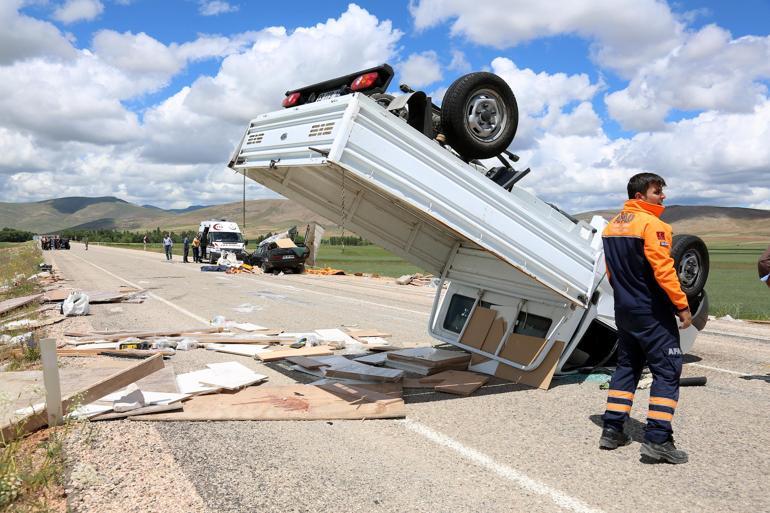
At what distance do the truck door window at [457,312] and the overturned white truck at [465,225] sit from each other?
0.01 metres

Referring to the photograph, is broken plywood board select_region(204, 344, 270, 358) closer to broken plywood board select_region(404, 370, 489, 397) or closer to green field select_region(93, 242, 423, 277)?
broken plywood board select_region(404, 370, 489, 397)

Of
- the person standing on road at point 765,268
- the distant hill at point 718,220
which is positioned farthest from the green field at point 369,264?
the distant hill at point 718,220

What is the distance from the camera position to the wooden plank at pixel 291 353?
693 centimetres

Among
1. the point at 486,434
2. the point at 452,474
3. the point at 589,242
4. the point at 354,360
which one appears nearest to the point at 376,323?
the point at 354,360

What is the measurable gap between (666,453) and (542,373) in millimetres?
1949

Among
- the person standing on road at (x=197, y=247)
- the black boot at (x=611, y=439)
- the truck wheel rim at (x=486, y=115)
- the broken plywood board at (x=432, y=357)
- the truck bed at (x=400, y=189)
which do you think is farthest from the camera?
the person standing on road at (x=197, y=247)

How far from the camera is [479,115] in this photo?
17.6 ft

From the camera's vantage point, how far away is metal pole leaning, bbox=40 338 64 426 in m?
4.19

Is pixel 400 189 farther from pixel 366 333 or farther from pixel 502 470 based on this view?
pixel 366 333

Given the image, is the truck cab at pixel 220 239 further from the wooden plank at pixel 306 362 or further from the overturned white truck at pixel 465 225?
the overturned white truck at pixel 465 225

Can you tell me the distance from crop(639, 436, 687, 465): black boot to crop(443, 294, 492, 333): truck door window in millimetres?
3123

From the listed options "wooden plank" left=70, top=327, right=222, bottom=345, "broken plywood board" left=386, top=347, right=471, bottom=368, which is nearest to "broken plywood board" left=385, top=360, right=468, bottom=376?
"broken plywood board" left=386, top=347, right=471, bottom=368

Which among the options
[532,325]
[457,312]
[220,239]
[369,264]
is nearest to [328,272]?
[220,239]

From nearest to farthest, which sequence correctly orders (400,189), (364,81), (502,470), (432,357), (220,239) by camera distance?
(502,470) → (400,189) → (364,81) → (432,357) → (220,239)
